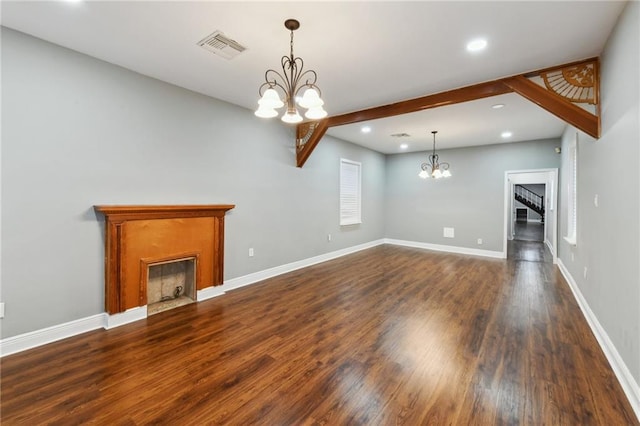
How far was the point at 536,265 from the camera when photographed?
569 centimetres

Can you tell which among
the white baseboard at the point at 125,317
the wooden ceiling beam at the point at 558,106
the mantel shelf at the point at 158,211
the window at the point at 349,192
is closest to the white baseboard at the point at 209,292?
the white baseboard at the point at 125,317

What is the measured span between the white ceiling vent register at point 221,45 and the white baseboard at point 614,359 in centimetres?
400

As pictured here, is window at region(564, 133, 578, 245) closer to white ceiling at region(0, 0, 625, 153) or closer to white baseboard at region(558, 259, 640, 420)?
white baseboard at region(558, 259, 640, 420)

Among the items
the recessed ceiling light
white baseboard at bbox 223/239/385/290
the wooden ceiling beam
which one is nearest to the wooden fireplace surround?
white baseboard at bbox 223/239/385/290

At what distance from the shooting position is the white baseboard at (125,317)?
2902 millimetres

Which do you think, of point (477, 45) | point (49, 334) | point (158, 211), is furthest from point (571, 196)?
point (49, 334)

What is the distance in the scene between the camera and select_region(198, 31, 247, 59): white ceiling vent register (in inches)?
97.3

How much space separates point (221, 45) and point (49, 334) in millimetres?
3161

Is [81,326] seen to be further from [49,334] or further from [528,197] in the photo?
[528,197]

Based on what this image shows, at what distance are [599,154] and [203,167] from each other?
4496 mm

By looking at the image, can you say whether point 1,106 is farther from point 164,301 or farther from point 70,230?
point 164,301

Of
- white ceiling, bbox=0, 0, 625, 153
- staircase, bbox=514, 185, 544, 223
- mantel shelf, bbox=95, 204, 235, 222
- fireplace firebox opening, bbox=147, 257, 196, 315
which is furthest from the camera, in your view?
staircase, bbox=514, 185, 544, 223

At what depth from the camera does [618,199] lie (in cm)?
217

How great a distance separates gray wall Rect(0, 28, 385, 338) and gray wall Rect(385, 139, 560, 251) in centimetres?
487
